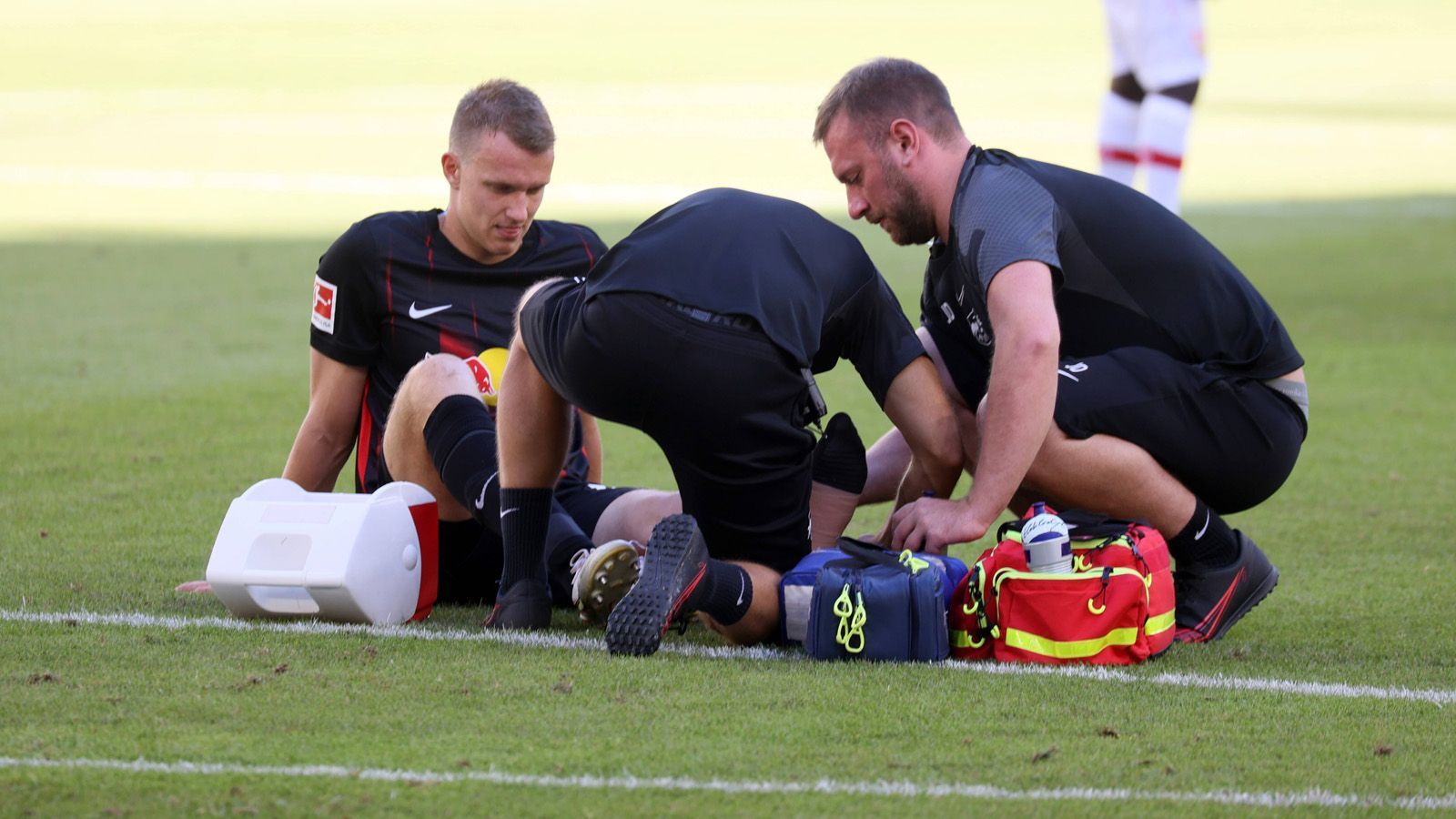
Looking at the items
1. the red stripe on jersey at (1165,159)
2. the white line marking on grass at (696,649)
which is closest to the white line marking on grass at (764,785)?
the white line marking on grass at (696,649)

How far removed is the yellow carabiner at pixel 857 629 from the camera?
4406 mm

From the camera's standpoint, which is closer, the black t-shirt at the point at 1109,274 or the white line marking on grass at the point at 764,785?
the white line marking on grass at the point at 764,785

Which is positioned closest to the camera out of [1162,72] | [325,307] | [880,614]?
[880,614]

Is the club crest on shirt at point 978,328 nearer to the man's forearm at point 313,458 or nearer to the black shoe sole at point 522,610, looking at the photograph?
the black shoe sole at point 522,610

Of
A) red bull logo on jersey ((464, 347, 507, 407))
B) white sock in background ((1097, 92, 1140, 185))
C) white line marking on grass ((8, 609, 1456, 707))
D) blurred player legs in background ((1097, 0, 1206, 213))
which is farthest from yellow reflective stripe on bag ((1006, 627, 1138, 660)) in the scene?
white sock in background ((1097, 92, 1140, 185))

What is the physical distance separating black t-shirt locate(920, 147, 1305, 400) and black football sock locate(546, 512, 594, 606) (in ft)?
3.89

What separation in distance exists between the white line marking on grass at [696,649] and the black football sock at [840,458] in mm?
592

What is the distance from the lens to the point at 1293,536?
20.9 ft

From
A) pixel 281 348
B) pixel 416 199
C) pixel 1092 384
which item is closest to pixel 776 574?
pixel 1092 384

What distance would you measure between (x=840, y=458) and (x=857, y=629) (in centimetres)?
73

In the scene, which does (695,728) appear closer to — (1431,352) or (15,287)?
(1431,352)

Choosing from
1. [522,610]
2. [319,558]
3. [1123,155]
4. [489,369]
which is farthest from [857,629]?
[1123,155]

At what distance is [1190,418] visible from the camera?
4.88 m

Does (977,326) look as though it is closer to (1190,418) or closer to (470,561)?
(1190,418)
